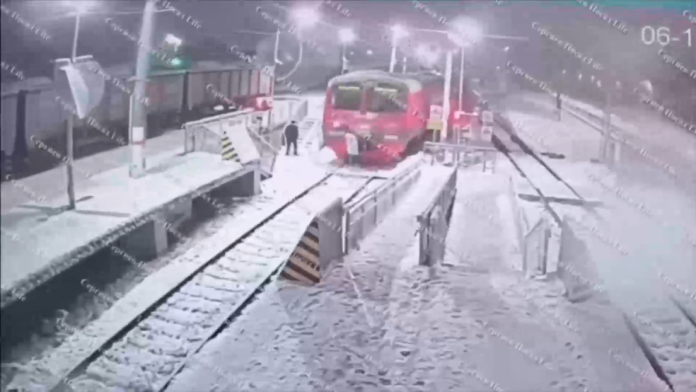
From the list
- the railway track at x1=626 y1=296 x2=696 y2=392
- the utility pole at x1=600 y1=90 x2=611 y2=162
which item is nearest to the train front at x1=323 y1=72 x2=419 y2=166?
the utility pole at x1=600 y1=90 x2=611 y2=162

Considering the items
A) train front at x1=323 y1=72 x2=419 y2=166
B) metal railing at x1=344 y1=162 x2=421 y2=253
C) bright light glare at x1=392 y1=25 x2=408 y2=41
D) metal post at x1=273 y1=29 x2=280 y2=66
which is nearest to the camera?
bright light glare at x1=392 y1=25 x2=408 y2=41

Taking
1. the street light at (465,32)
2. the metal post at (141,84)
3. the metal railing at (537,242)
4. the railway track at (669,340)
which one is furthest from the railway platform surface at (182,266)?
the railway track at (669,340)

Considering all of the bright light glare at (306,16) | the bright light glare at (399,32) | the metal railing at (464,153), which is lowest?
the metal railing at (464,153)

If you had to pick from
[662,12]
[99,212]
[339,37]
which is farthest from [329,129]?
[662,12]

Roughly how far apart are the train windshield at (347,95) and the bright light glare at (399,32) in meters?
0.29

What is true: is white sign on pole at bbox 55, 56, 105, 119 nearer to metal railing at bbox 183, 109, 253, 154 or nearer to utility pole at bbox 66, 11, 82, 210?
utility pole at bbox 66, 11, 82, 210

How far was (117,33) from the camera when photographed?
8.04 feet

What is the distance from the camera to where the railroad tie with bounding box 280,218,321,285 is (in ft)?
11.4

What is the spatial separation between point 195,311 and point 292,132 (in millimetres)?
894

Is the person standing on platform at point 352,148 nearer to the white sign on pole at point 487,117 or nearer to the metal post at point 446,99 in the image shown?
the metal post at point 446,99

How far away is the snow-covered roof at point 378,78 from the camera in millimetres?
2998

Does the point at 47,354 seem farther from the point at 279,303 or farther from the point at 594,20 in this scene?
the point at 594,20

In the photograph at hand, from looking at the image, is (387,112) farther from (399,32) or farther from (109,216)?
(109,216)

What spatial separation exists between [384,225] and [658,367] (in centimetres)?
185
